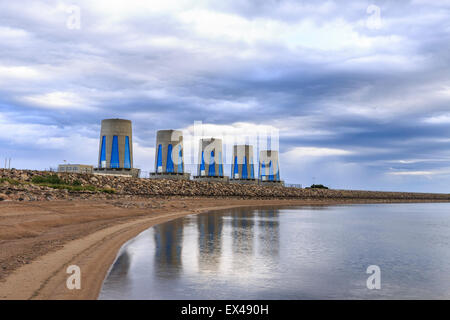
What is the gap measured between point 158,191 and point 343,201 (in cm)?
7034

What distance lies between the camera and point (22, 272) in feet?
40.2

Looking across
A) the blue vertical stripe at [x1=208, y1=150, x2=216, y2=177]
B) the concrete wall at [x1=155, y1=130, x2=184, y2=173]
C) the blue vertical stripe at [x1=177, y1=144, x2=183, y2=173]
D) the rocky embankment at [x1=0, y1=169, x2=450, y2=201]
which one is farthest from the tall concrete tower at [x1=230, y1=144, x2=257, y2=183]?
the concrete wall at [x1=155, y1=130, x2=184, y2=173]

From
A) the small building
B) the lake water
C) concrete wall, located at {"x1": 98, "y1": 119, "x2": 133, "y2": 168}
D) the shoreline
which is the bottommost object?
the lake water

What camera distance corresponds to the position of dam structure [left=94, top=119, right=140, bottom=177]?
72438 mm

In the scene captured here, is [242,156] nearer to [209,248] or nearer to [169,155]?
[169,155]

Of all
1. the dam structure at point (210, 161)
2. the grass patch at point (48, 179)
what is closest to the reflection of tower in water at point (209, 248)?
the grass patch at point (48, 179)

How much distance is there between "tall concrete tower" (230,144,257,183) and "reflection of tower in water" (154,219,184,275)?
81.5 meters

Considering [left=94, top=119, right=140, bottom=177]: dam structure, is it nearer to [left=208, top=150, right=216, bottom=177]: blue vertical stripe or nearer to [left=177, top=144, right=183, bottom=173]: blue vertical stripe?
[left=177, top=144, right=183, bottom=173]: blue vertical stripe

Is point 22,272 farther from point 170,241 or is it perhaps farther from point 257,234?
point 257,234

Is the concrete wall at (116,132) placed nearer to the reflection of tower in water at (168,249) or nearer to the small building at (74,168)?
the small building at (74,168)

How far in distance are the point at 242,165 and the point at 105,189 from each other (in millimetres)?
64594

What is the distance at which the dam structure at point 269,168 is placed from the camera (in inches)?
4572

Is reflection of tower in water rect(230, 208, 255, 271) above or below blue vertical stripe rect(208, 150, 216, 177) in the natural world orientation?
below
